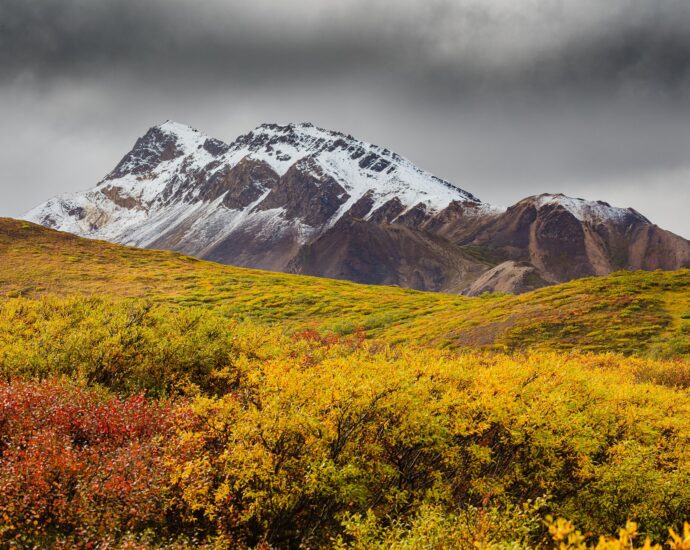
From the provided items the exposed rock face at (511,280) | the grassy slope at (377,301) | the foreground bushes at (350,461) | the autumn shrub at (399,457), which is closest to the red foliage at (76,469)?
the foreground bushes at (350,461)

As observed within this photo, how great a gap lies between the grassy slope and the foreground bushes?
1774cm

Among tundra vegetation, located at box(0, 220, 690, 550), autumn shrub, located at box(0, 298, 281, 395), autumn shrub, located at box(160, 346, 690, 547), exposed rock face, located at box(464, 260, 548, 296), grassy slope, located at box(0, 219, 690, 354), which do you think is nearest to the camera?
tundra vegetation, located at box(0, 220, 690, 550)

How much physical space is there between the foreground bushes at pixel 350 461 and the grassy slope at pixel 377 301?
17736 millimetres

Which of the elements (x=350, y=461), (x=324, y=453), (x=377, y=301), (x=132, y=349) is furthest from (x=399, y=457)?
(x=377, y=301)

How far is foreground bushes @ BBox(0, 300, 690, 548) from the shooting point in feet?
27.5

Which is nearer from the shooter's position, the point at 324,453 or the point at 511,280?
the point at 324,453

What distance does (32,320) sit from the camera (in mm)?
21328

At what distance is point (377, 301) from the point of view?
52.6 m

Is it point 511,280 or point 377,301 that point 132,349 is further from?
point 511,280

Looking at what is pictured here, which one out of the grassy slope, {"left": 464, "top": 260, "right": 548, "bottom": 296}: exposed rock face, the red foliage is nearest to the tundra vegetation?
the red foliage

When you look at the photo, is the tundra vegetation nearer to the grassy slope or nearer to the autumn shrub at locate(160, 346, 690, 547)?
the autumn shrub at locate(160, 346, 690, 547)

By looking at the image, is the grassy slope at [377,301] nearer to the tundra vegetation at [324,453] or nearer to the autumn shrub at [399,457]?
the tundra vegetation at [324,453]

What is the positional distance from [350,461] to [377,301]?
43505 mm

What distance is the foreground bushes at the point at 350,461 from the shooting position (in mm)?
8391
